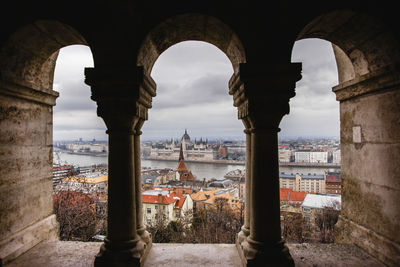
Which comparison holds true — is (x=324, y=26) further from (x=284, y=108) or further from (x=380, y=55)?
(x=284, y=108)

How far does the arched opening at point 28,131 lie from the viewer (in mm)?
3018

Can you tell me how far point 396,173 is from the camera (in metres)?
2.79

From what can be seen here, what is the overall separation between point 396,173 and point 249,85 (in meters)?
1.92

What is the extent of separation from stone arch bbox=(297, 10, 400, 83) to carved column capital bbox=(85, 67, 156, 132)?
6.37 ft

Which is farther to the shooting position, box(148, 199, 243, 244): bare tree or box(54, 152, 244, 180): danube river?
box(54, 152, 244, 180): danube river

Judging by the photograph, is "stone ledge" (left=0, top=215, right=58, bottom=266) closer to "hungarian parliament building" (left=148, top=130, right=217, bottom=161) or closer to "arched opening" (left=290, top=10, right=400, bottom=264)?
"arched opening" (left=290, top=10, right=400, bottom=264)

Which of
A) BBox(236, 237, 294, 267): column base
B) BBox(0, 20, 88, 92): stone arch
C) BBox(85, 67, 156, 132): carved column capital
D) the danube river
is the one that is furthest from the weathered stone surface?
the danube river

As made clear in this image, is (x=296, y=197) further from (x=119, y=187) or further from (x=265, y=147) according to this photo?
(x=119, y=187)

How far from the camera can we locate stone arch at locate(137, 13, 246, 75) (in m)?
2.85

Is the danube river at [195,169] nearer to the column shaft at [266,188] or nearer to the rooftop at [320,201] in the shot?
the rooftop at [320,201]

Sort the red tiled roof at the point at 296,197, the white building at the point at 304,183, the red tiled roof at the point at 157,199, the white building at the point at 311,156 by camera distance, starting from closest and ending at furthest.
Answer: the red tiled roof at the point at 157,199 → the red tiled roof at the point at 296,197 → the white building at the point at 304,183 → the white building at the point at 311,156

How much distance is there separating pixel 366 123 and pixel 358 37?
42.0 inches

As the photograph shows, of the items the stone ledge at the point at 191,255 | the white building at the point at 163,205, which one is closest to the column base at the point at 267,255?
the stone ledge at the point at 191,255

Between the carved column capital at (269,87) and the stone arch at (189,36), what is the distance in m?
0.30
